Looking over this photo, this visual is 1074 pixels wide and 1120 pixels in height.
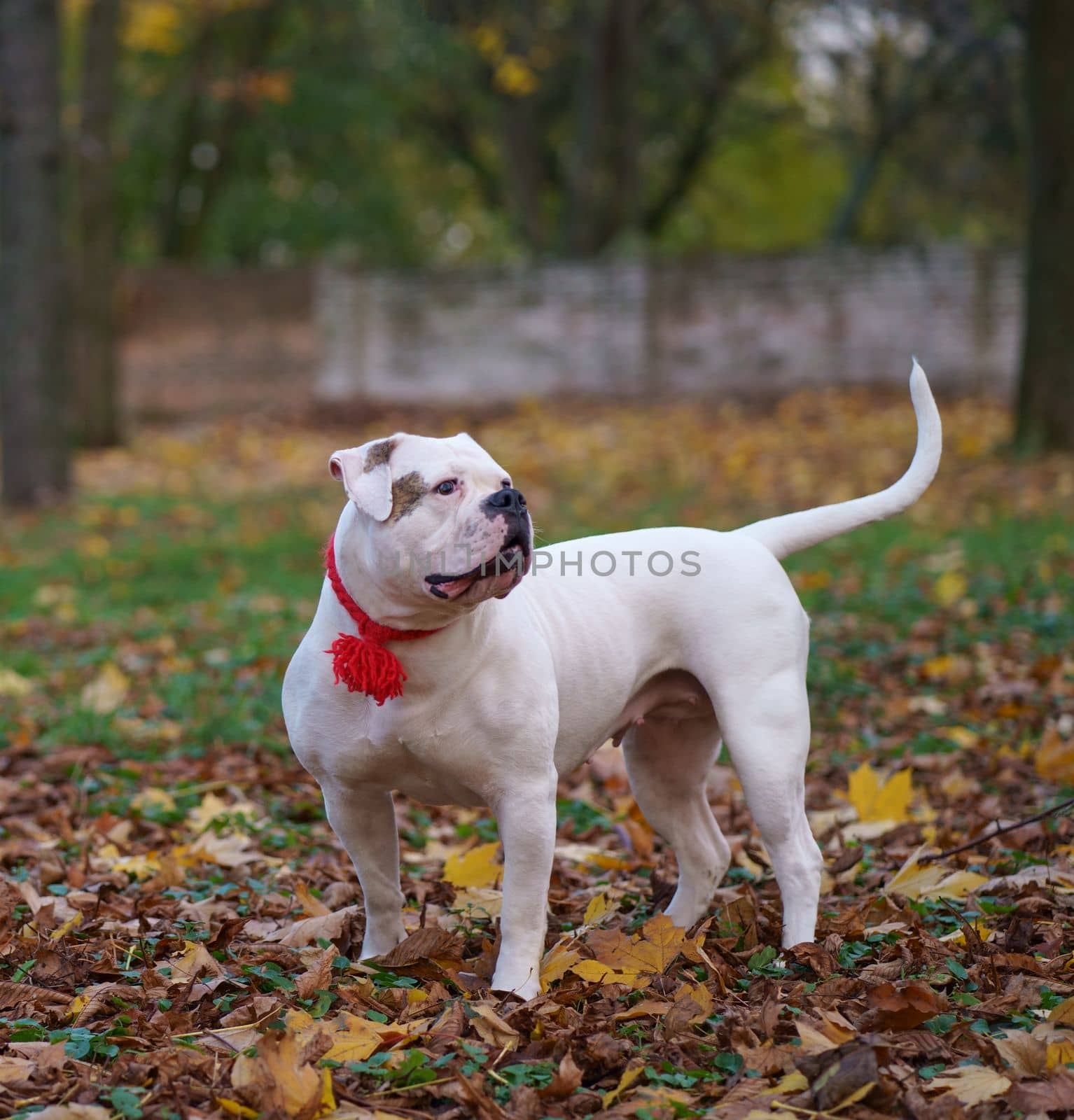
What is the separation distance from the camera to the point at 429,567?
2965 millimetres

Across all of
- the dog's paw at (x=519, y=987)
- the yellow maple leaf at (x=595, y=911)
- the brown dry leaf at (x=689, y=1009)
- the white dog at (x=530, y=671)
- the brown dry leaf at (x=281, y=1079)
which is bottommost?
the yellow maple leaf at (x=595, y=911)

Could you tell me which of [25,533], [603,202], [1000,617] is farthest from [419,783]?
[603,202]

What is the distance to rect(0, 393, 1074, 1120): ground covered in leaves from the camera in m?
2.66

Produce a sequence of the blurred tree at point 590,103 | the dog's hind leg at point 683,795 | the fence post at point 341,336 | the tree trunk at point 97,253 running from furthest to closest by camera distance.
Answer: the blurred tree at point 590,103 → the fence post at point 341,336 → the tree trunk at point 97,253 → the dog's hind leg at point 683,795

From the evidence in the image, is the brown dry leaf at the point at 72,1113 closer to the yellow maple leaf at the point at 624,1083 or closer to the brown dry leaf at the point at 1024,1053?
the yellow maple leaf at the point at 624,1083

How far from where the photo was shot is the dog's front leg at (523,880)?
124 inches

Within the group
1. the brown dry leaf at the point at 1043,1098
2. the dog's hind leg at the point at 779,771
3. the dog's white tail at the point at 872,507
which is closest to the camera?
the brown dry leaf at the point at 1043,1098

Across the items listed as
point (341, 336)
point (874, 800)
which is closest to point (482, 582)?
point (874, 800)

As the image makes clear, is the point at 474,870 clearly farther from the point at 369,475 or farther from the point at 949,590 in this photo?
the point at 949,590

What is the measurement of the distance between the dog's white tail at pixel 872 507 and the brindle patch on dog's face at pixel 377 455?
1.09m

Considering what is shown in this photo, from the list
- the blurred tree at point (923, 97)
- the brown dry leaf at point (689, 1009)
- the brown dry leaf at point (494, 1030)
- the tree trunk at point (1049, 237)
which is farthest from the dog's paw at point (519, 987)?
the blurred tree at point (923, 97)

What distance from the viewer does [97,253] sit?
17.7 metres

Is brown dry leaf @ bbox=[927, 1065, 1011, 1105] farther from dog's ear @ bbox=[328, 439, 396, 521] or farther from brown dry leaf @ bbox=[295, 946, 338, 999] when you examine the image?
dog's ear @ bbox=[328, 439, 396, 521]

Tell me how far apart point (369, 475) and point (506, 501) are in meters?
0.32
